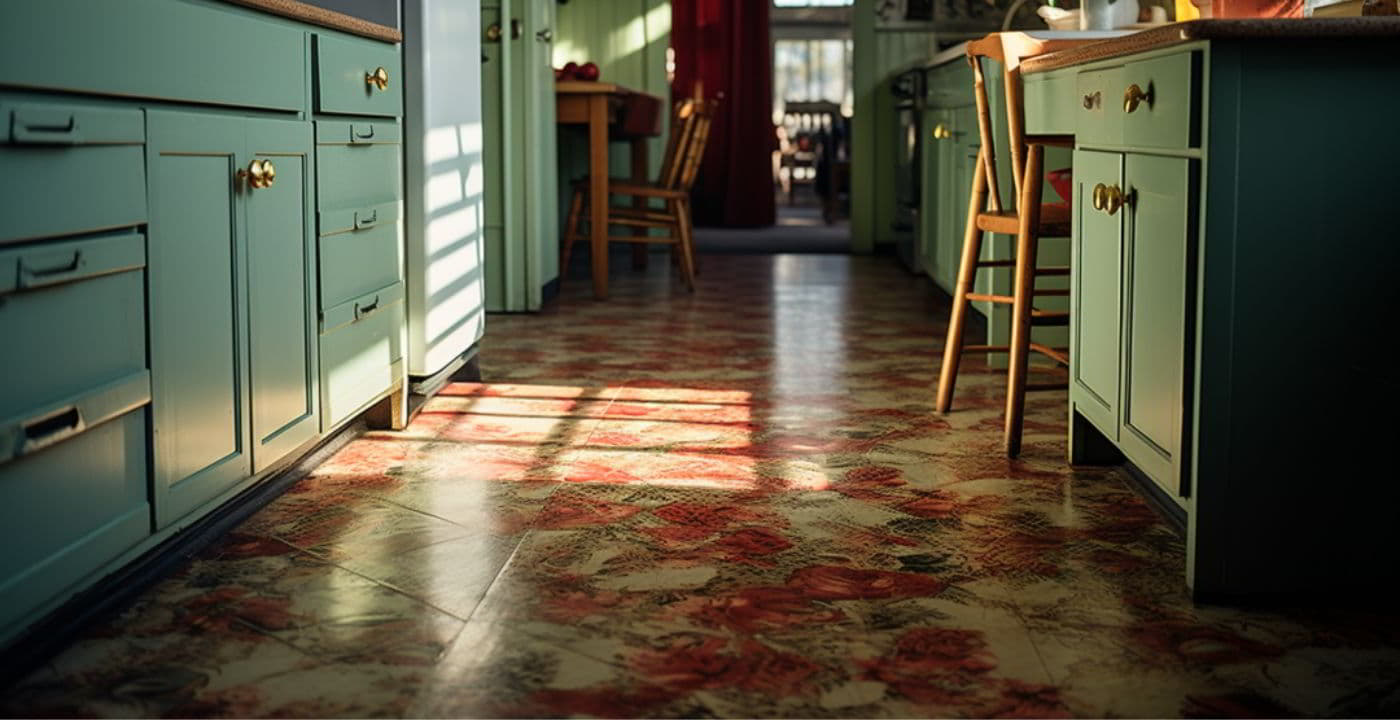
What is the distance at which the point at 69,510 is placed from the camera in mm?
1881

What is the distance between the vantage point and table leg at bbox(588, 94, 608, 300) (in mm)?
6206

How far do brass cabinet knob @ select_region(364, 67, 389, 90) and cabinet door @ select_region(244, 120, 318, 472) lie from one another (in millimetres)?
390

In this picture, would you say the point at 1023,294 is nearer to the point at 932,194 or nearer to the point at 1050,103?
the point at 1050,103

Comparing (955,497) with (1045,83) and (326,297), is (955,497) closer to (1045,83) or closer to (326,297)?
(1045,83)

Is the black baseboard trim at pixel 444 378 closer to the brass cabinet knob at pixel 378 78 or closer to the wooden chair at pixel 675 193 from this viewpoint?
the brass cabinet knob at pixel 378 78

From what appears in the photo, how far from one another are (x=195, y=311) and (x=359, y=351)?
863 millimetres

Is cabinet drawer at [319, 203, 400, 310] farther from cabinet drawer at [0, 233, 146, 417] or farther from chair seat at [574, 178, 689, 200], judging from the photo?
chair seat at [574, 178, 689, 200]

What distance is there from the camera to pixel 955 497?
9.28 feet

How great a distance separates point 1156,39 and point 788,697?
1.09 metres

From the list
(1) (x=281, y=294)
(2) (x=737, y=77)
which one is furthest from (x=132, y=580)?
(2) (x=737, y=77)

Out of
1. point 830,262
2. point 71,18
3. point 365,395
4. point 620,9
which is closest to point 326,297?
point 365,395

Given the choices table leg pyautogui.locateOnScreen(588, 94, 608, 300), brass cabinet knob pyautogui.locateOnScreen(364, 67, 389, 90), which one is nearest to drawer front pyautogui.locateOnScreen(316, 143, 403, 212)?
brass cabinet knob pyautogui.locateOnScreen(364, 67, 389, 90)

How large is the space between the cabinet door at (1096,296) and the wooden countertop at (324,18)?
1.43 metres

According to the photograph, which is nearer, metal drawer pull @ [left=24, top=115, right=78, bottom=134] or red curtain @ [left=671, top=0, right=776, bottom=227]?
metal drawer pull @ [left=24, top=115, right=78, bottom=134]
